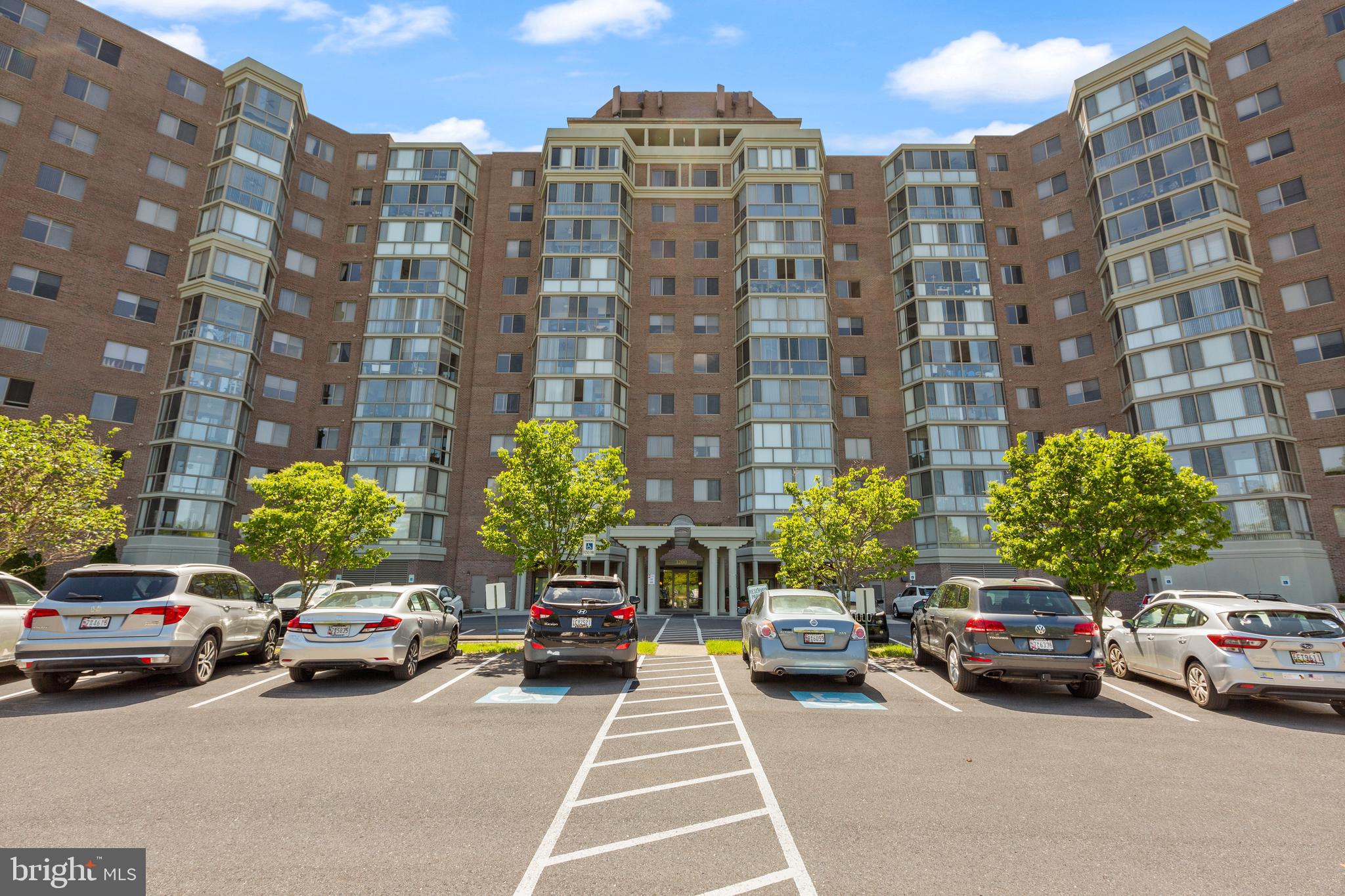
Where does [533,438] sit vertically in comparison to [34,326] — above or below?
below

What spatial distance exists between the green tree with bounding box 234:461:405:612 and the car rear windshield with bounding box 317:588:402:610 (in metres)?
8.27

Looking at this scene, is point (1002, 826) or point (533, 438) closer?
point (1002, 826)

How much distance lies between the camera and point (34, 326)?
30.2m

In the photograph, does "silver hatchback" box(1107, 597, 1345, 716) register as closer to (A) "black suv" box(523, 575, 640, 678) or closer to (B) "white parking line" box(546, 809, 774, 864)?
(B) "white parking line" box(546, 809, 774, 864)

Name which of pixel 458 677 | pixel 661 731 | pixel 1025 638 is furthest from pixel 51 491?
pixel 1025 638

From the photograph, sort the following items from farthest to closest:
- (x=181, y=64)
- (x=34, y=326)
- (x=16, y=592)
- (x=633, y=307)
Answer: (x=633, y=307), (x=181, y=64), (x=34, y=326), (x=16, y=592)

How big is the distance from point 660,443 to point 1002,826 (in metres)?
33.7

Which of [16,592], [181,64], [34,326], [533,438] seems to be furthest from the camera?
[181,64]

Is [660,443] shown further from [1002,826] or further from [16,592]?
[1002,826]

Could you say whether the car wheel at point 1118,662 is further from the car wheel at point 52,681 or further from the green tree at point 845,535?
the car wheel at point 52,681

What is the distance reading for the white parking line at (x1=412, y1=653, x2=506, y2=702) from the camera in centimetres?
998

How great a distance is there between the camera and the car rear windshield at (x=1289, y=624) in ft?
31.1

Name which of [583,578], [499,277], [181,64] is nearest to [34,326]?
[181,64]

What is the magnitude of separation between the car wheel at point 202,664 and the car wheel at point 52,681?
143cm
